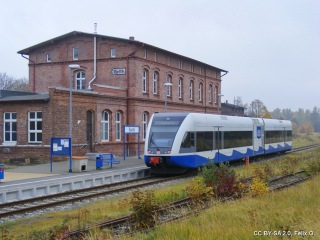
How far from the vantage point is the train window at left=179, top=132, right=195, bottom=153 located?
765 inches

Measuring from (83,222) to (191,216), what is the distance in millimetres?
2393

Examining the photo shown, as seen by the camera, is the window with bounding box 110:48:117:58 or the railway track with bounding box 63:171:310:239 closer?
the railway track with bounding box 63:171:310:239

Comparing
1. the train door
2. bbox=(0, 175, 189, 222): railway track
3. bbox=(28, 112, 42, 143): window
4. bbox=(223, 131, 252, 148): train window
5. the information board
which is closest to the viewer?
bbox=(0, 175, 189, 222): railway track

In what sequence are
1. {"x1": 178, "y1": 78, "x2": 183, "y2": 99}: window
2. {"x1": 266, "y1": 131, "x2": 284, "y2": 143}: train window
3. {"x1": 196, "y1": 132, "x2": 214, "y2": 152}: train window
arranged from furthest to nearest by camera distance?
{"x1": 178, "y1": 78, "x2": 183, "y2": 99}: window
{"x1": 266, "y1": 131, "x2": 284, "y2": 143}: train window
{"x1": 196, "y1": 132, "x2": 214, "y2": 152}: train window

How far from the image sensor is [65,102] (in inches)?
1069

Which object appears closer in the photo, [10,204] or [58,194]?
[10,204]

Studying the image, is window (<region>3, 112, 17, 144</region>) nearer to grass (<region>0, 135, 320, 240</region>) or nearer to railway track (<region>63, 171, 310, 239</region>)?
grass (<region>0, 135, 320, 240</region>)

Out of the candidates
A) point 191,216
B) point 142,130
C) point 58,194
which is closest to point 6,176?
point 58,194

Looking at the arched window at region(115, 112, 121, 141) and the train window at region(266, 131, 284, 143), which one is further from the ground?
the arched window at region(115, 112, 121, 141)

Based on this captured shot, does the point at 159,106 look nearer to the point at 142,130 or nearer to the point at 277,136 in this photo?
the point at 142,130

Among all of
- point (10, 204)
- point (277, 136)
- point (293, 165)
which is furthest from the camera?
point (277, 136)

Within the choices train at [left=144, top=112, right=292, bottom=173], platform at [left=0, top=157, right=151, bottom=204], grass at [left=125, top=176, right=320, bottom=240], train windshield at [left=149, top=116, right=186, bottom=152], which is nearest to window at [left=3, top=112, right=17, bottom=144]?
platform at [left=0, top=157, right=151, bottom=204]

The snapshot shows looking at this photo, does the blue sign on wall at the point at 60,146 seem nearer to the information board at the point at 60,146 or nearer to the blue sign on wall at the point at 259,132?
the information board at the point at 60,146

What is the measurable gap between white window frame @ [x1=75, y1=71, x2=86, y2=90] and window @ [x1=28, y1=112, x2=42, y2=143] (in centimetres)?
898
